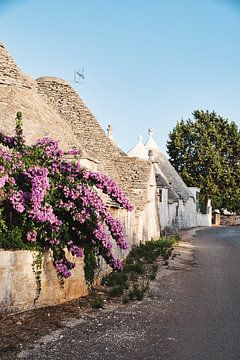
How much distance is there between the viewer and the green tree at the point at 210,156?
1896 inches

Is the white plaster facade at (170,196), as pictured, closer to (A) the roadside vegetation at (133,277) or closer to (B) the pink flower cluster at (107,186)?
(A) the roadside vegetation at (133,277)

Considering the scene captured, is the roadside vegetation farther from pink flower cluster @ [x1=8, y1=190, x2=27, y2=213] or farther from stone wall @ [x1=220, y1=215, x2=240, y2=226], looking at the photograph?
stone wall @ [x1=220, y1=215, x2=240, y2=226]

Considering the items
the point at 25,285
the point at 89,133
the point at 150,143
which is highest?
the point at 150,143

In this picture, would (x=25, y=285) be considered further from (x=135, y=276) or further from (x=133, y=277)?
(x=135, y=276)

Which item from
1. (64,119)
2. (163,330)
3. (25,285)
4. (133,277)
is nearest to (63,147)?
(64,119)

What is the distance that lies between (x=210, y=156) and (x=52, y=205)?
139 feet

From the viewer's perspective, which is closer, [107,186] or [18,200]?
[18,200]

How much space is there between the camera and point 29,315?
6.65 meters

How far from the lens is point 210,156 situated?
48375mm

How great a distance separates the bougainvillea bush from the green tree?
132 feet

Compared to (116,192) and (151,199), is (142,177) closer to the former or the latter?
(151,199)

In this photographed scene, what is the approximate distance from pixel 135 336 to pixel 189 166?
4501 centimetres

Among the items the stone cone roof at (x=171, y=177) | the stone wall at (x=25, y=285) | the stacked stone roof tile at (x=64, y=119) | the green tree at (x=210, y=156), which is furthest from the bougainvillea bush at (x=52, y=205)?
the green tree at (x=210, y=156)

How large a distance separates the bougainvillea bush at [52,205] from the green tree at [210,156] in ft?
132
